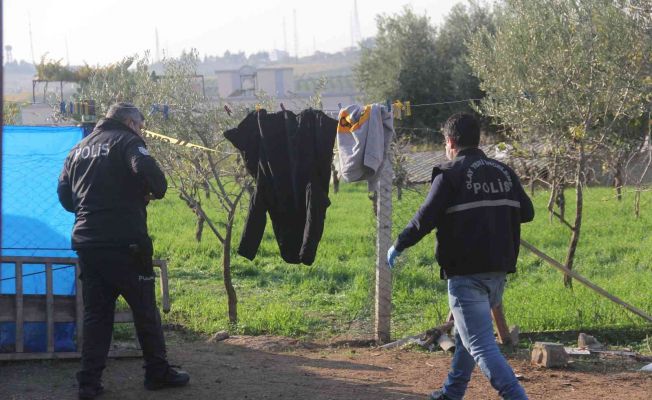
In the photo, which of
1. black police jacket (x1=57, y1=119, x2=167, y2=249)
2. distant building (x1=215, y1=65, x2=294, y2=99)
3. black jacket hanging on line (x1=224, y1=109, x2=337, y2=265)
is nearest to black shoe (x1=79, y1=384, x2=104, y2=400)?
black police jacket (x1=57, y1=119, x2=167, y2=249)

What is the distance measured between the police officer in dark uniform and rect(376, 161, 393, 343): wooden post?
2305 millimetres

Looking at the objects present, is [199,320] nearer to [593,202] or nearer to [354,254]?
[354,254]

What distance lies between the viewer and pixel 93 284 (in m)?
5.69

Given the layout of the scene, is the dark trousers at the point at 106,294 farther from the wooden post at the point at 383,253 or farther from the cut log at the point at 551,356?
the cut log at the point at 551,356

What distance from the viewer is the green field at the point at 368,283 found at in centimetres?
846

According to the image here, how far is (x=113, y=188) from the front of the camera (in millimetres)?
5605

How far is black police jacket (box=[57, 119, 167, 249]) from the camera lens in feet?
18.3

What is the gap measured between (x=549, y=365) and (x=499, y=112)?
509 centimetres

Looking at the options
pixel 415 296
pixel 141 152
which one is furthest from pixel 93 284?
pixel 415 296

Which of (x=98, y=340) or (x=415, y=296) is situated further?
(x=415, y=296)

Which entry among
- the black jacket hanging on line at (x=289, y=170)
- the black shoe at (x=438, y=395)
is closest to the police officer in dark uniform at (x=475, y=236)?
the black shoe at (x=438, y=395)

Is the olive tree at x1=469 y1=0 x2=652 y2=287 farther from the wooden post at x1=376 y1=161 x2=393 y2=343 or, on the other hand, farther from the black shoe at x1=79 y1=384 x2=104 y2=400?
the black shoe at x1=79 y1=384 x2=104 y2=400

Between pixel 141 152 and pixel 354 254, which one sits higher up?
pixel 141 152

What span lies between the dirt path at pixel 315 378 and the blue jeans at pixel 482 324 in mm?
1049
